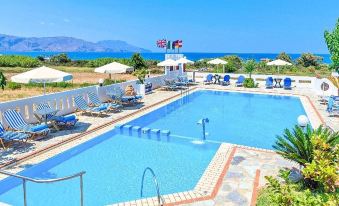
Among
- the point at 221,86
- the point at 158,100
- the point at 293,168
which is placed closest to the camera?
the point at 293,168

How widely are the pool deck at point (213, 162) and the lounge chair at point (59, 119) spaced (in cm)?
38

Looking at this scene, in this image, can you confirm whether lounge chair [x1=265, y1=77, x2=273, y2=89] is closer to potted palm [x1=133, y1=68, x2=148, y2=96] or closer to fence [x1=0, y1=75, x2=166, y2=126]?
potted palm [x1=133, y1=68, x2=148, y2=96]

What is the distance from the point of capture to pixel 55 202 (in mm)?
7234

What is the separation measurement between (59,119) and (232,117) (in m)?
8.76

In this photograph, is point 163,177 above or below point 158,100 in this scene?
below

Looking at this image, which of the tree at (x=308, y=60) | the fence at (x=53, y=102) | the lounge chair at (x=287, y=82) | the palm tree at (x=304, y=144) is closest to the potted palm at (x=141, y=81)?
the fence at (x=53, y=102)

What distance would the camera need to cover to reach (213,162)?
9.13 m

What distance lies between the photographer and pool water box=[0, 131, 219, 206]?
7.50 m

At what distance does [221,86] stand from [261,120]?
10.5 meters

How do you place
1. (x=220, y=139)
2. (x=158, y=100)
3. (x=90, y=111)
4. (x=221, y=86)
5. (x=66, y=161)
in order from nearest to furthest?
Answer: 1. (x=66, y=161)
2. (x=220, y=139)
3. (x=90, y=111)
4. (x=158, y=100)
5. (x=221, y=86)

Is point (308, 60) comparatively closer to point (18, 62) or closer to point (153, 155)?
Result: point (153, 155)

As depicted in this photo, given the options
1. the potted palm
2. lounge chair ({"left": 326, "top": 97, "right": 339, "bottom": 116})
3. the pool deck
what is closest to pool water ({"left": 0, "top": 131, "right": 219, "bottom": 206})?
the pool deck

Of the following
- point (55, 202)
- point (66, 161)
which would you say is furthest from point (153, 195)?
point (66, 161)

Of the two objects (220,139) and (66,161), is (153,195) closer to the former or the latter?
(66,161)
